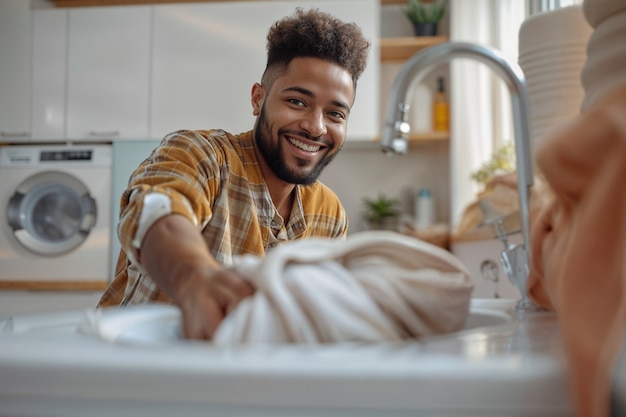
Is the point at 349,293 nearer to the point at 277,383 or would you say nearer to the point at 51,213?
the point at 277,383

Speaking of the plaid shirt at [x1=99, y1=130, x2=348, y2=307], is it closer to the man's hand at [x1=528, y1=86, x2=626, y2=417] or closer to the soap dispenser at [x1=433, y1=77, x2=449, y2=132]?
the man's hand at [x1=528, y1=86, x2=626, y2=417]

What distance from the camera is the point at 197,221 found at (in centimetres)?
95

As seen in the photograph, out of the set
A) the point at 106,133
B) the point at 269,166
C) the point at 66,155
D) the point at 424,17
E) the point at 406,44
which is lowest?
the point at 269,166

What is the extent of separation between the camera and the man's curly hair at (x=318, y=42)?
1.45 m

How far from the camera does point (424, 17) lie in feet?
12.1

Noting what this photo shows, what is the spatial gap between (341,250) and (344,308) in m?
0.06

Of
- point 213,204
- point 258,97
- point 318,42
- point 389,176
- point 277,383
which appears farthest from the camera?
point 389,176

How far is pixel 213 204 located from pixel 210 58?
2.57m

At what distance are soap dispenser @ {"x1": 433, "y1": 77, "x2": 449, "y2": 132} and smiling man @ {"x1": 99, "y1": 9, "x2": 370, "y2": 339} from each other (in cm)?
207

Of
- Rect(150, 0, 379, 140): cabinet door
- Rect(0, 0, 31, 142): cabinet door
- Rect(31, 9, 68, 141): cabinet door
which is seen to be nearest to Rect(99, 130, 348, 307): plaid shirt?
Rect(150, 0, 379, 140): cabinet door

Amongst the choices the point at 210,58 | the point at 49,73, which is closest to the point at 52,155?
the point at 49,73

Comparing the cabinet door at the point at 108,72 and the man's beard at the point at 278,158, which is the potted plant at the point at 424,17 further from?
the man's beard at the point at 278,158

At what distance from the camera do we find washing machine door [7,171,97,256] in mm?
3619

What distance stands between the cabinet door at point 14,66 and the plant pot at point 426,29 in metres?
2.09
